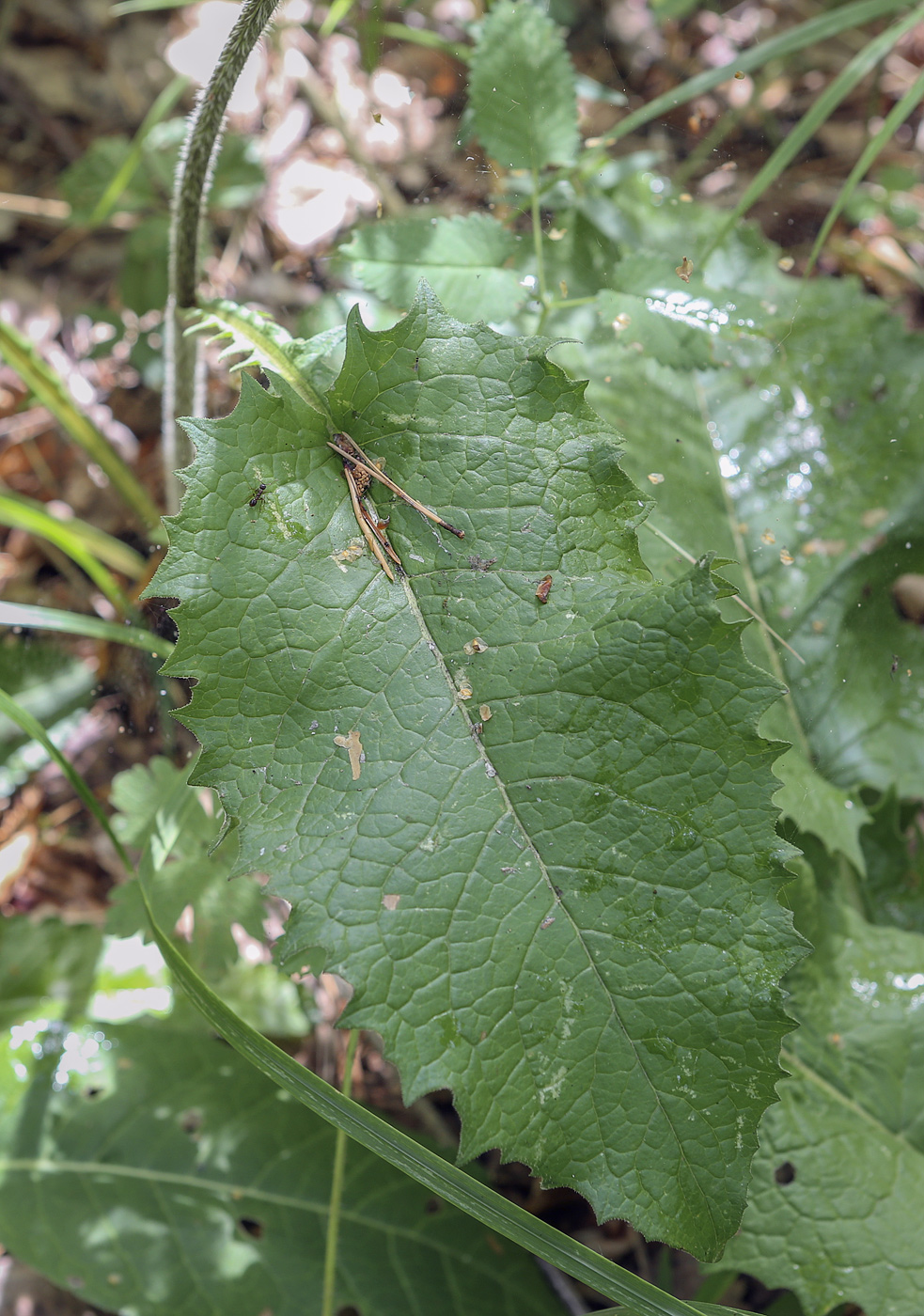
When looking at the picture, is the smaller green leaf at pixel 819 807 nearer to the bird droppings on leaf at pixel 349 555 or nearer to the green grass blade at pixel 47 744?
the bird droppings on leaf at pixel 349 555

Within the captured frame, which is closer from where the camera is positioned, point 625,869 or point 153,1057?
point 625,869

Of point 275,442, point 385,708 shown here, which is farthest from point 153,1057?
point 275,442

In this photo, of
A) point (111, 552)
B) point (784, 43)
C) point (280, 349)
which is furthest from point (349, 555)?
point (784, 43)

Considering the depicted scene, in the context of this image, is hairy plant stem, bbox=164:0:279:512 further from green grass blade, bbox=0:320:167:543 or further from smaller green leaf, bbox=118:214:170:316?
smaller green leaf, bbox=118:214:170:316

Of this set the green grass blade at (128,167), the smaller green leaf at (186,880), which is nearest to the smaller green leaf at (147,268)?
the green grass blade at (128,167)

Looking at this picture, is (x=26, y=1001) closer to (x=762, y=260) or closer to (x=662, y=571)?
(x=662, y=571)

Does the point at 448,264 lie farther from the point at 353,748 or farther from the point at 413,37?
the point at 413,37

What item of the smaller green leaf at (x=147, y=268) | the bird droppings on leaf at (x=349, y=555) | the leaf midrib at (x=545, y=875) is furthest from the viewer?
the smaller green leaf at (x=147, y=268)
